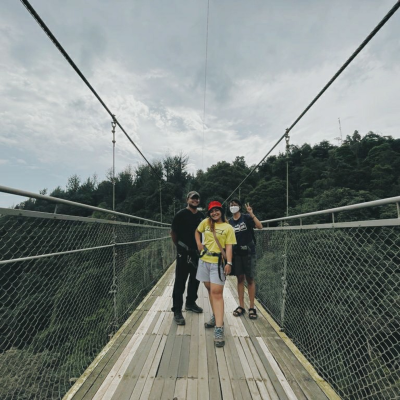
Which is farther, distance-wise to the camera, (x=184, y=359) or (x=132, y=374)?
(x=184, y=359)

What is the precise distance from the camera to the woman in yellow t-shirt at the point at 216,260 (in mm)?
2084

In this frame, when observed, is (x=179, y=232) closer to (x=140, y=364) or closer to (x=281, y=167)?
(x=140, y=364)

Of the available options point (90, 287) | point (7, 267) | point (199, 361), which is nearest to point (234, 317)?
point (199, 361)

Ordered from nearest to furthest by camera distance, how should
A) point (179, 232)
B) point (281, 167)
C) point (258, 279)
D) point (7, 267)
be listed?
point (7, 267), point (179, 232), point (258, 279), point (281, 167)

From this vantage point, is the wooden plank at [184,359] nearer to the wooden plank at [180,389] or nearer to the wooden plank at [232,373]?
the wooden plank at [180,389]

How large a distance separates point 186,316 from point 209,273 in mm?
748

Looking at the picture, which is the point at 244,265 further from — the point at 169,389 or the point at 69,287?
the point at 69,287

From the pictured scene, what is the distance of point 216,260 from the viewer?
2.15 m

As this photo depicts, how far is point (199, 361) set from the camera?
181 cm

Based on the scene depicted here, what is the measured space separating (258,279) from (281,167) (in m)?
33.0

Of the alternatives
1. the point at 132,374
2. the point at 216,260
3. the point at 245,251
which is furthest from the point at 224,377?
the point at 245,251

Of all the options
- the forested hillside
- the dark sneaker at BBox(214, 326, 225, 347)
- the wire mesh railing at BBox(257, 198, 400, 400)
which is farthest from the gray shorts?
the forested hillside

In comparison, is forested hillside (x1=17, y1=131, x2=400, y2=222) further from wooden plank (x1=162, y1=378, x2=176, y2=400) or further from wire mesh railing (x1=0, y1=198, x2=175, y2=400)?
wooden plank (x1=162, y1=378, x2=176, y2=400)

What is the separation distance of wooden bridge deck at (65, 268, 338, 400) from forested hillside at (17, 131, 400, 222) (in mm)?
11153
